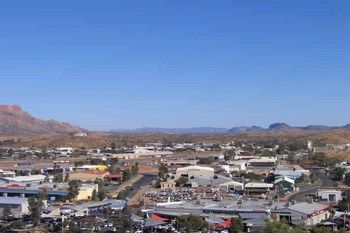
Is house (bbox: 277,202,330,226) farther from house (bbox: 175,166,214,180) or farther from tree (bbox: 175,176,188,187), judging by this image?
house (bbox: 175,166,214,180)

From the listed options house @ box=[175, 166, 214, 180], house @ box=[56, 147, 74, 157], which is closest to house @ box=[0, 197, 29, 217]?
house @ box=[175, 166, 214, 180]

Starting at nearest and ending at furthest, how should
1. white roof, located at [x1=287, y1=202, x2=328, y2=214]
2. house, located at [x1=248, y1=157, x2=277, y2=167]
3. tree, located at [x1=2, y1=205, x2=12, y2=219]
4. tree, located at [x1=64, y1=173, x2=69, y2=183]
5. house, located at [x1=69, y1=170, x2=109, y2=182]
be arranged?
white roof, located at [x1=287, y1=202, x2=328, y2=214] → tree, located at [x1=2, y1=205, x2=12, y2=219] → tree, located at [x1=64, y1=173, x2=69, y2=183] → house, located at [x1=69, y1=170, x2=109, y2=182] → house, located at [x1=248, y1=157, x2=277, y2=167]

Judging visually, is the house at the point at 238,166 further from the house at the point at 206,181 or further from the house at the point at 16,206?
the house at the point at 16,206

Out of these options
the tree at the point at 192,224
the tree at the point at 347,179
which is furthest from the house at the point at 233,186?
the tree at the point at 192,224

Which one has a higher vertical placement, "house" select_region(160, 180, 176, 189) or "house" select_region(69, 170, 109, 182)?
"house" select_region(69, 170, 109, 182)

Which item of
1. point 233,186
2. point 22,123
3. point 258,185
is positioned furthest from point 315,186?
point 22,123
